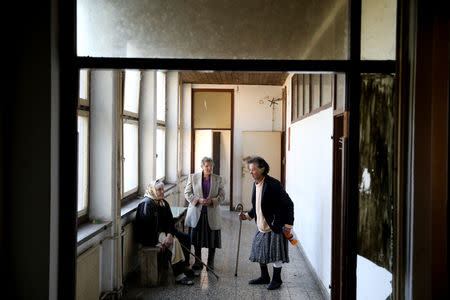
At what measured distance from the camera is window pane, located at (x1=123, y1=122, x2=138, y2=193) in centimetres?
559

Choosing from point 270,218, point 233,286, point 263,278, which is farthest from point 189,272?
point 270,218

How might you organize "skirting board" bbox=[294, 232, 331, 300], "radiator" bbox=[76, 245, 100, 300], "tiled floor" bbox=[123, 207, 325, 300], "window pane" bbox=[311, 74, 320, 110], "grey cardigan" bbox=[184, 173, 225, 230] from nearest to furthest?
"radiator" bbox=[76, 245, 100, 300] < "skirting board" bbox=[294, 232, 331, 300] < "tiled floor" bbox=[123, 207, 325, 300] < "window pane" bbox=[311, 74, 320, 110] < "grey cardigan" bbox=[184, 173, 225, 230]

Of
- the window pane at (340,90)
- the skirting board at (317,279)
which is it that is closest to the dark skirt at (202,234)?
the skirting board at (317,279)

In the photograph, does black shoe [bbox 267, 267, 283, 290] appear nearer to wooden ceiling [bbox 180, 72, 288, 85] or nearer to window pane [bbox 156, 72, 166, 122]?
window pane [bbox 156, 72, 166, 122]

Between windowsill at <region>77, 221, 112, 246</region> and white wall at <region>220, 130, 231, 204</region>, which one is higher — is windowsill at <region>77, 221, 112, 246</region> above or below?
below

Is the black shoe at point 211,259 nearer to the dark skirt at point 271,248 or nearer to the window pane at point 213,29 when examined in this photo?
the dark skirt at point 271,248

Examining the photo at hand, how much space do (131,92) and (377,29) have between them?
416cm

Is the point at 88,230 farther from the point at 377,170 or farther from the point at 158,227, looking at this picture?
the point at 377,170

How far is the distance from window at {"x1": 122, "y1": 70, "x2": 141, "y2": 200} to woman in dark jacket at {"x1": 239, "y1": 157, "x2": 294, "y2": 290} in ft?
6.04

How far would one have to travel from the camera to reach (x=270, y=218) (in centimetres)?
453

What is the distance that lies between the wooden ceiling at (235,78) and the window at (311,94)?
1269 mm

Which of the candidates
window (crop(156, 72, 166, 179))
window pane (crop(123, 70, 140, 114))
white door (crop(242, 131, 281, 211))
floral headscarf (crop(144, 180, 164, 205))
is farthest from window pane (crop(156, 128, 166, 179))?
floral headscarf (crop(144, 180, 164, 205))

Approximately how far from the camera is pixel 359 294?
10.4 ft

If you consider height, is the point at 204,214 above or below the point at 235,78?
below
